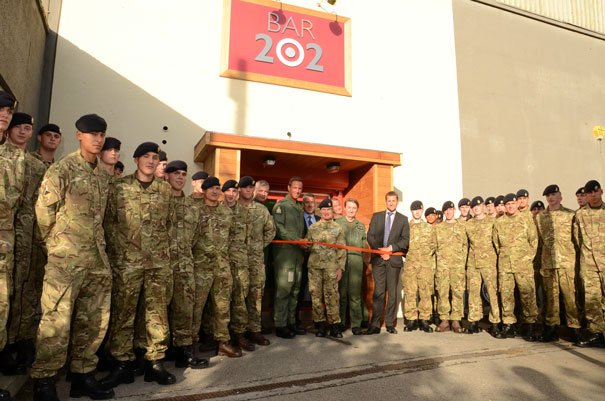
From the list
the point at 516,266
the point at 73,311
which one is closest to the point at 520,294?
the point at 516,266

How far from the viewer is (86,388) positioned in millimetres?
2879

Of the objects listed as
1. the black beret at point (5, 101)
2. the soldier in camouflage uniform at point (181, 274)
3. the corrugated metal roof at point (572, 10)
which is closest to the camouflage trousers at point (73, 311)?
the soldier in camouflage uniform at point (181, 274)

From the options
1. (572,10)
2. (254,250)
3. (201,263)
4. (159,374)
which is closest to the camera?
(159,374)

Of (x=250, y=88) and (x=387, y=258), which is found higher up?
(x=250, y=88)

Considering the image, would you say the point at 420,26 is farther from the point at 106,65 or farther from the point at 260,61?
the point at 106,65

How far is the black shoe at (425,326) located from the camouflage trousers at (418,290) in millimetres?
72

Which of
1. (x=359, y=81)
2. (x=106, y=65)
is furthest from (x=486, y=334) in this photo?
(x=106, y=65)

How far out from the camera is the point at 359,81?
7.81m

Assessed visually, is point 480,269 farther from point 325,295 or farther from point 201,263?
point 201,263

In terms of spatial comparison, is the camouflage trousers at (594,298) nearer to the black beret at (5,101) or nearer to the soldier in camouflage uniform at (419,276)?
the soldier in camouflage uniform at (419,276)

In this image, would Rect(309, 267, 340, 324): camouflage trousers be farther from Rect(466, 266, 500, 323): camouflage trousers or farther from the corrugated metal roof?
the corrugated metal roof

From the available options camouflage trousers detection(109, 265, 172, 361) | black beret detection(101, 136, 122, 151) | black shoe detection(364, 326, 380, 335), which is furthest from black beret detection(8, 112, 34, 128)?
black shoe detection(364, 326, 380, 335)

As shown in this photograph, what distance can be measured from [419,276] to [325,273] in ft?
4.96

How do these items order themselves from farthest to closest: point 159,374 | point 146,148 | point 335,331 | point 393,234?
point 393,234 < point 335,331 < point 146,148 < point 159,374
